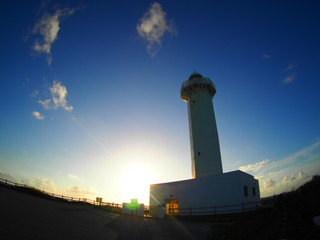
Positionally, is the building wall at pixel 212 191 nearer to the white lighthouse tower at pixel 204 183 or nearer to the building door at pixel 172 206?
the white lighthouse tower at pixel 204 183

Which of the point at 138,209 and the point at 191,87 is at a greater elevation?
the point at 191,87

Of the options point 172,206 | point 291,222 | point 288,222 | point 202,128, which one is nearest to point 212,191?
point 172,206

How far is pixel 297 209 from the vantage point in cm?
1065

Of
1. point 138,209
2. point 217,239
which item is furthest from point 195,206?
point 217,239

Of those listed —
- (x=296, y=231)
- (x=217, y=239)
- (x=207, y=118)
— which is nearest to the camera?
(x=296, y=231)

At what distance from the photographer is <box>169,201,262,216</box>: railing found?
18916 mm

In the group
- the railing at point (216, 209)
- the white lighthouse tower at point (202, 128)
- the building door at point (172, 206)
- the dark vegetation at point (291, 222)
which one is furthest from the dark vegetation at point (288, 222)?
the white lighthouse tower at point (202, 128)

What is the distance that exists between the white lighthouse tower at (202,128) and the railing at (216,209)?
15.9 ft

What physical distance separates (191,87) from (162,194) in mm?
17346

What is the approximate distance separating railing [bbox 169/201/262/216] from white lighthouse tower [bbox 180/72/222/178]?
4855 mm

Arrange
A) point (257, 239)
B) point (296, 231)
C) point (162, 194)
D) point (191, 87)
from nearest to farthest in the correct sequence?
1. point (296, 231)
2. point (257, 239)
3. point (162, 194)
4. point (191, 87)

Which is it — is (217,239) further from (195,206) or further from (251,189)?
(251,189)

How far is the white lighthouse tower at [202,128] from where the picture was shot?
25688 millimetres

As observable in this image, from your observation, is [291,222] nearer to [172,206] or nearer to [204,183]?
[204,183]
